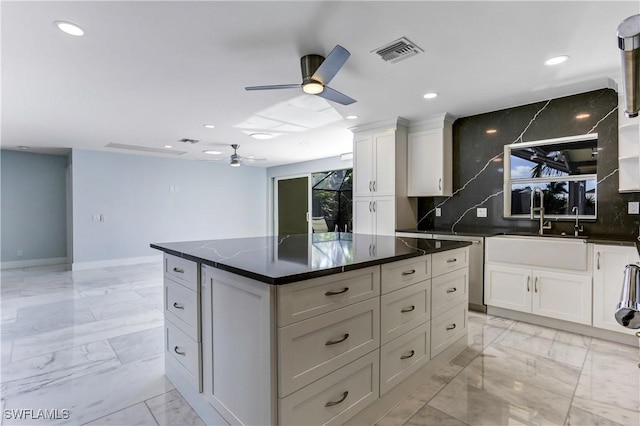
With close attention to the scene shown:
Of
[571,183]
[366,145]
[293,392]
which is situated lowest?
[293,392]

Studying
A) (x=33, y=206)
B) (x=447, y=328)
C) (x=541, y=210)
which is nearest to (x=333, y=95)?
(x=447, y=328)

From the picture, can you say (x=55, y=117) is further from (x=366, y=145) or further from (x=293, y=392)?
(x=293, y=392)

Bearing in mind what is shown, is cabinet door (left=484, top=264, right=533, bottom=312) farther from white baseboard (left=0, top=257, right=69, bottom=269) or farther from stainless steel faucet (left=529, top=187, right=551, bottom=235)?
white baseboard (left=0, top=257, right=69, bottom=269)

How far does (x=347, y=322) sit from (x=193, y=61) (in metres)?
2.28

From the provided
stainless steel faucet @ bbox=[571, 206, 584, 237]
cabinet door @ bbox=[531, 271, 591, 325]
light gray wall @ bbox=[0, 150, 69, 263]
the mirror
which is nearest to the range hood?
cabinet door @ bbox=[531, 271, 591, 325]

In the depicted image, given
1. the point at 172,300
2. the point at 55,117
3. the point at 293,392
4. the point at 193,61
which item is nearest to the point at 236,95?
the point at 193,61

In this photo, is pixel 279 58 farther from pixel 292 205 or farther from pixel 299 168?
pixel 292 205

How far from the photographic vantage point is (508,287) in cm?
326

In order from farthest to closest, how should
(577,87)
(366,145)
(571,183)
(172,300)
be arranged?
(366,145)
(571,183)
(577,87)
(172,300)

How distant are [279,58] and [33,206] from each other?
6.93 metres

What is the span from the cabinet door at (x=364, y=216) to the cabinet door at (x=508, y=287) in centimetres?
157

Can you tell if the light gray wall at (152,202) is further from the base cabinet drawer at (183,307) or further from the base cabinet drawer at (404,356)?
the base cabinet drawer at (404,356)

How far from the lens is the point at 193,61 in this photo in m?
2.50

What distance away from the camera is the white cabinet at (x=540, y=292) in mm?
2863
